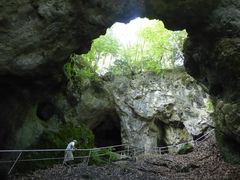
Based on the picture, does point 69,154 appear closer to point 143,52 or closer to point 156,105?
point 156,105

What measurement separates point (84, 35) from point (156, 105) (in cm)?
1340

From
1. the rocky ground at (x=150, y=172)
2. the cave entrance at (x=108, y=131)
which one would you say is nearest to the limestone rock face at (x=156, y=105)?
the cave entrance at (x=108, y=131)

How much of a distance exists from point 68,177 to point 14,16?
5.18m

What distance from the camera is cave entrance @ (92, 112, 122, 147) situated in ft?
78.8

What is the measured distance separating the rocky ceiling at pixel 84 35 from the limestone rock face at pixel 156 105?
1080 centimetres

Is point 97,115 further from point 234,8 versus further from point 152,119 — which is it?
point 234,8

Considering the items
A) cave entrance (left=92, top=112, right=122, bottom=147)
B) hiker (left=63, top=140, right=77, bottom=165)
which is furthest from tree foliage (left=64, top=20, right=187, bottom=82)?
hiker (left=63, top=140, right=77, bottom=165)

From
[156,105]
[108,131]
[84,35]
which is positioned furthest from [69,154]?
[108,131]

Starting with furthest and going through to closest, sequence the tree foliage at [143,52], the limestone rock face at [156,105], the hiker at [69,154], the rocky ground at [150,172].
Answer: the tree foliage at [143,52] → the limestone rock face at [156,105] → the hiker at [69,154] → the rocky ground at [150,172]

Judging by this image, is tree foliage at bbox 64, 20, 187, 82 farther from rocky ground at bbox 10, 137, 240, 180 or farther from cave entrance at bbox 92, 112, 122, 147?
rocky ground at bbox 10, 137, 240, 180

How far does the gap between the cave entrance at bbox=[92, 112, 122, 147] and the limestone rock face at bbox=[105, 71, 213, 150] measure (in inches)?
56.0

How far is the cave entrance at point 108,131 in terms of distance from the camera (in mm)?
24031

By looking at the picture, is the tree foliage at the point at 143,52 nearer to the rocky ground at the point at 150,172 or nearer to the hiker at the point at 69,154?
the hiker at the point at 69,154

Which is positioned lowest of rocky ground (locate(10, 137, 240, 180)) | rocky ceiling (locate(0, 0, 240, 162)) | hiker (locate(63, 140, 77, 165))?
rocky ground (locate(10, 137, 240, 180))
